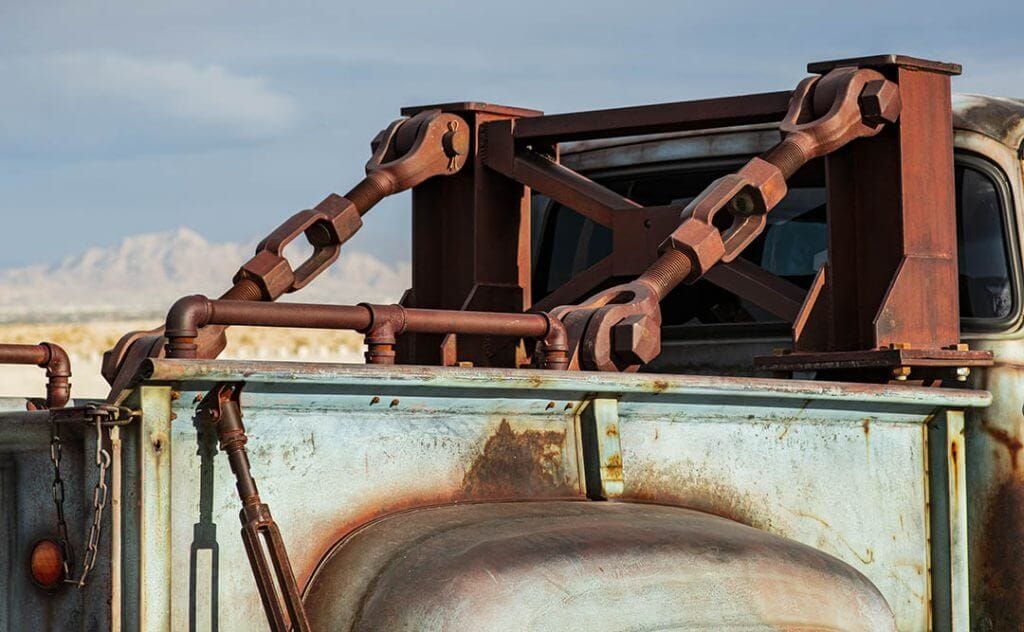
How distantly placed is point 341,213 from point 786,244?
1298 mm

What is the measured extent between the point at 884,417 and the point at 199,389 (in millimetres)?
1673

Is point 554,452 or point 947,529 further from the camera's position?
point 947,529

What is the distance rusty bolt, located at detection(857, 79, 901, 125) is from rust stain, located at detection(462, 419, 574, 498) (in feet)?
4.26

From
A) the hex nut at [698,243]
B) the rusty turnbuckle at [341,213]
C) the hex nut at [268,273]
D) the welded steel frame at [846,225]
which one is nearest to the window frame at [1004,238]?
the welded steel frame at [846,225]

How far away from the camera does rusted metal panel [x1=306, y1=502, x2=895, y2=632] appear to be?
8.59 feet

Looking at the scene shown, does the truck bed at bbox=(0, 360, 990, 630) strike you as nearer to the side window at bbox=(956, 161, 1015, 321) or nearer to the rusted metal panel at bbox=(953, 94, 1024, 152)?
the side window at bbox=(956, 161, 1015, 321)

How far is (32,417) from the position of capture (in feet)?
8.85

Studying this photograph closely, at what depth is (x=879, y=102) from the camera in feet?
12.5

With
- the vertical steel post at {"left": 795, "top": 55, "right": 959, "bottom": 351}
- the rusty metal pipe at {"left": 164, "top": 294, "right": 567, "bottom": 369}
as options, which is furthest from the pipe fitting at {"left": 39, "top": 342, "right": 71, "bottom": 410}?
the vertical steel post at {"left": 795, "top": 55, "right": 959, "bottom": 351}

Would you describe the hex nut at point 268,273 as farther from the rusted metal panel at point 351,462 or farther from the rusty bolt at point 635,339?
the rusted metal panel at point 351,462

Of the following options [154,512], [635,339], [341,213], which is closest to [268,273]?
[341,213]

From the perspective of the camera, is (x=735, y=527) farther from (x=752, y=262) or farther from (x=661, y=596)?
(x=752, y=262)

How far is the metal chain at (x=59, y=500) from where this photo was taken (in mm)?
2605

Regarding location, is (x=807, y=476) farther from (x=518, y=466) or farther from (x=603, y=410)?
(x=518, y=466)
